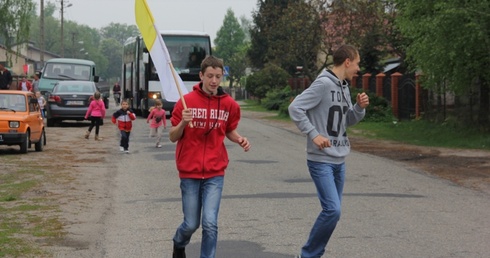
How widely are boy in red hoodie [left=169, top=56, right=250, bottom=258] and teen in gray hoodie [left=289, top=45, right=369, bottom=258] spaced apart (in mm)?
622

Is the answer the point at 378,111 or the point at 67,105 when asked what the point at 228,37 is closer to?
the point at 378,111

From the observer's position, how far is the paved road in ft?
28.9

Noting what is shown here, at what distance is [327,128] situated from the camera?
7477 millimetres

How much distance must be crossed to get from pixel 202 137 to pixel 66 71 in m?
34.2

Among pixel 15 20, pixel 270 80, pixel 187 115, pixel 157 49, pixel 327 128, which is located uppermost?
pixel 15 20

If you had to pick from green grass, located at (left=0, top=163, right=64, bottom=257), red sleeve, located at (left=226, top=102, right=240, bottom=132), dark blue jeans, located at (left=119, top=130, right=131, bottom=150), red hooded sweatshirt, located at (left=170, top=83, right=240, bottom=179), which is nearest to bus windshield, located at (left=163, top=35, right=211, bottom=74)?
dark blue jeans, located at (left=119, top=130, right=131, bottom=150)

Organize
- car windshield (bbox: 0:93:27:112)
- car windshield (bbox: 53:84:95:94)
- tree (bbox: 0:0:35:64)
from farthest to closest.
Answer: tree (bbox: 0:0:35:64) < car windshield (bbox: 53:84:95:94) < car windshield (bbox: 0:93:27:112)

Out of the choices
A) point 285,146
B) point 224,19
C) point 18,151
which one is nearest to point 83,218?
point 18,151

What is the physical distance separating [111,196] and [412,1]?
42.4ft

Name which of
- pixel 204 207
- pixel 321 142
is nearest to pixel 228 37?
pixel 321 142

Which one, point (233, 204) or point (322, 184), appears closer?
point (322, 184)

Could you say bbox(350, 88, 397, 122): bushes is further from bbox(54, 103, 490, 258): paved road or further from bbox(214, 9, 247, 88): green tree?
bbox(214, 9, 247, 88): green tree

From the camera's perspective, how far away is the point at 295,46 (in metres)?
43.9

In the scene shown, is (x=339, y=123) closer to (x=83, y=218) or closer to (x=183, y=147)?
(x=183, y=147)
